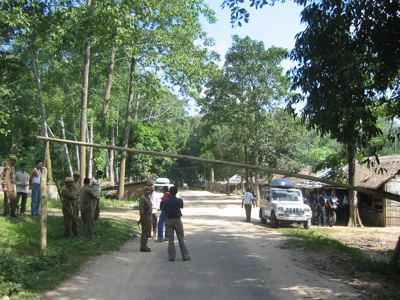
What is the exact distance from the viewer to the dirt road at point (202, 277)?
25.5 feet

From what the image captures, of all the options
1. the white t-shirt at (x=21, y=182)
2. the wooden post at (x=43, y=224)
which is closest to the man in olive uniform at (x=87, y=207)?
the white t-shirt at (x=21, y=182)

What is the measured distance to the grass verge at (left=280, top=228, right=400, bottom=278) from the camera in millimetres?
10571

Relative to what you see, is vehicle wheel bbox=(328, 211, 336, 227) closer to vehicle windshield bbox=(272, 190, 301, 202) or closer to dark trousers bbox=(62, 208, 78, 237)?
vehicle windshield bbox=(272, 190, 301, 202)

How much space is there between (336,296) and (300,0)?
5.77 metres

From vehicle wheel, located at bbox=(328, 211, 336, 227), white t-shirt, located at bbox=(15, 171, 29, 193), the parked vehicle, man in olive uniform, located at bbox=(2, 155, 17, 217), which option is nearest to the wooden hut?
vehicle wheel, located at bbox=(328, 211, 336, 227)

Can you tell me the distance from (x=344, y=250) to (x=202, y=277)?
635cm

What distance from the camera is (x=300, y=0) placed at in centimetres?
951

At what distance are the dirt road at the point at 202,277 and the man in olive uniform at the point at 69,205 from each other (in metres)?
1.65

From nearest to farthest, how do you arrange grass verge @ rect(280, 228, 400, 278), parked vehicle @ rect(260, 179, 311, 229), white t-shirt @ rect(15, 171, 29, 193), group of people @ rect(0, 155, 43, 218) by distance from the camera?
grass verge @ rect(280, 228, 400, 278)
group of people @ rect(0, 155, 43, 218)
white t-shirt @ rect(15, 171, 29, 193)
parked vehicle @ rect(260, 179, 311, 229)

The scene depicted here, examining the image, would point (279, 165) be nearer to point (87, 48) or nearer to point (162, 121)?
point (162, 121)

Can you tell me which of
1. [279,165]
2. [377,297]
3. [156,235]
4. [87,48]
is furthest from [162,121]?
[377,297]

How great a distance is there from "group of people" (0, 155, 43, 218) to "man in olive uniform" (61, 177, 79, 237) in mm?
1548

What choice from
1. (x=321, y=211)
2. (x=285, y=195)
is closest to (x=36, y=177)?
(x=285, y=195)

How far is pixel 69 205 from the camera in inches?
498
